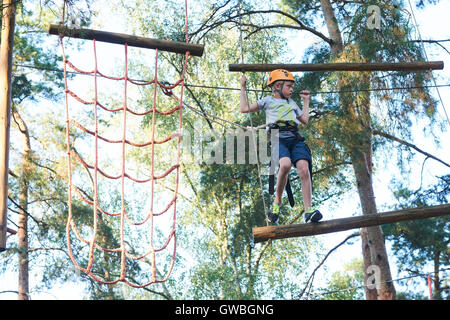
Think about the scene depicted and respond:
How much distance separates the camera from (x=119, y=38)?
639 cm

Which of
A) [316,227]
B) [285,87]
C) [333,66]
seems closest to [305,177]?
[316,227]

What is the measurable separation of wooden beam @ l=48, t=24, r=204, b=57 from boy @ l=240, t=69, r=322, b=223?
754 millimetres

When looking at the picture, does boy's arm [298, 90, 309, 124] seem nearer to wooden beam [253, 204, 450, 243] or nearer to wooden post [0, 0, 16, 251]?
wooden beam [253, 204, 450, 243]

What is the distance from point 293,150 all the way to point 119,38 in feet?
5.86

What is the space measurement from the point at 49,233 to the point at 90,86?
A: 4.94 meters

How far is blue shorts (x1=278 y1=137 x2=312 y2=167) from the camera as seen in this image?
592 centimetres

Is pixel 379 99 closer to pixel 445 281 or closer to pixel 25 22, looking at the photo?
pixel 445 281

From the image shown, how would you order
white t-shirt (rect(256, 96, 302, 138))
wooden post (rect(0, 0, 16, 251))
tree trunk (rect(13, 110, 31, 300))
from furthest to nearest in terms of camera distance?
tree trunk (rect(13, 110, 31, 300)) → wooden post (rect(0, 0, 16, 251)) → white t-shirt (rect(256, 96, 302, 138))

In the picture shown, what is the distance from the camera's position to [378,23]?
9656mm

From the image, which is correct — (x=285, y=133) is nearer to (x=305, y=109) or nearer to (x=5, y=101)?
(x=305, y=109)

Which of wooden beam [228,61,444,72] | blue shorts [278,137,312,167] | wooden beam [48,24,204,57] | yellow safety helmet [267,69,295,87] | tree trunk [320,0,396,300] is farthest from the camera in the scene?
tree trunk [320,0,396,300]

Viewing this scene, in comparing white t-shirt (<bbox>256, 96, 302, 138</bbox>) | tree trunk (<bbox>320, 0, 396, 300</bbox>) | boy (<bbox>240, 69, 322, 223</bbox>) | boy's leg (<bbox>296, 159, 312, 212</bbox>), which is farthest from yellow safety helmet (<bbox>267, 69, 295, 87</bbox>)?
tree trunk (<bbox>320, 0, 396, 300</bbox>)

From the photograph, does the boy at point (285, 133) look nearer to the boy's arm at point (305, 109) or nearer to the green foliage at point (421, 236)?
the boy's arm at point (305, 109)

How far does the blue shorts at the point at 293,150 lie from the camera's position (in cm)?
592
